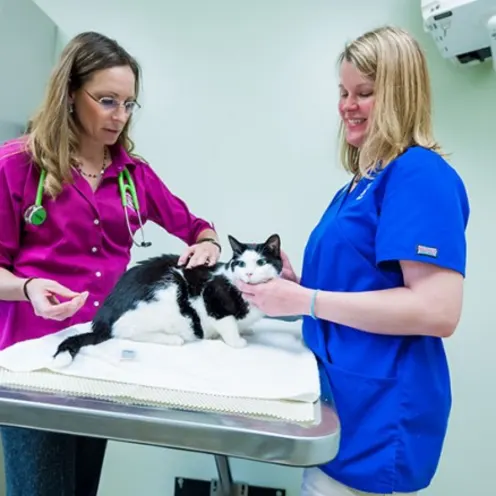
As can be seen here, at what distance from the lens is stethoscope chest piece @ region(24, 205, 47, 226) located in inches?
35.2

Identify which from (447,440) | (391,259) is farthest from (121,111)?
(447,440)

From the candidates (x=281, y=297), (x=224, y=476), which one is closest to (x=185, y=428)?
(x=281, y=297)

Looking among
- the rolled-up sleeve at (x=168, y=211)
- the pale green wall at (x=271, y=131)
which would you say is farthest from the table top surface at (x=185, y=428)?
the pale green wall at (x=271, y=131)

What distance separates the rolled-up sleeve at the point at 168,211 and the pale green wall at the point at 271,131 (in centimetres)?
36

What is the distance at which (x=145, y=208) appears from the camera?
1118mm

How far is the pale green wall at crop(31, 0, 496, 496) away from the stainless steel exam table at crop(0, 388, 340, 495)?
1.03 m

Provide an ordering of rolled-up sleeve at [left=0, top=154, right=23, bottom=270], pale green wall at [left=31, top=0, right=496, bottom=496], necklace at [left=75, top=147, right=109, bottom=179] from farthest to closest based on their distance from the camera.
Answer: pale green wall at [left=31, top=0, right=496, bottom=496], necklace at [left=75, top=147, right=109, bottom=179], rolled-up sleeve at [left=0, top=154, right=23, bottom=270]

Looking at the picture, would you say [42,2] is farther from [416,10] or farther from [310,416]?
[310,416]

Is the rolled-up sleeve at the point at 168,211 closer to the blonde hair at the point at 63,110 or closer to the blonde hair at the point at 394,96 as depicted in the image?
the blonde hair at the point at 63,110

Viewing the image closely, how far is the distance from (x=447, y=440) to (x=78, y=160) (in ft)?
4.29

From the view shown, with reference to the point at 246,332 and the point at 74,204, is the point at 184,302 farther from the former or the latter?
the point at 74,204

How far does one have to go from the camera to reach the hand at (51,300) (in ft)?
2.45

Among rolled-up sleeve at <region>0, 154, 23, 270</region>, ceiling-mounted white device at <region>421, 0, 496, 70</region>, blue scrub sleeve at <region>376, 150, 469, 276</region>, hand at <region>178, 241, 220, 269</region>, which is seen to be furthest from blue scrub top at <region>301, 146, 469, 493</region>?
ceiling-mounted white device at <region>421, 0, 496, 70</region>

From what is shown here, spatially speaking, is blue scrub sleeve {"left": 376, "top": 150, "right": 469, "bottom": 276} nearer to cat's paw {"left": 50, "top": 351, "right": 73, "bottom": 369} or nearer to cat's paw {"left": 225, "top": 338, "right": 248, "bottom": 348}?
cat's paw {"left": 225, "top": 338, "right": 248, "bottom": 348}
